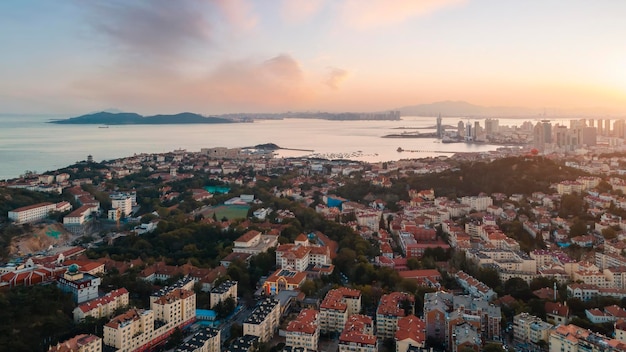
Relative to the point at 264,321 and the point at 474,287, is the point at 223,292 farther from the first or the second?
the point at 474,287

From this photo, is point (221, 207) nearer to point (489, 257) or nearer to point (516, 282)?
point (489, 257)

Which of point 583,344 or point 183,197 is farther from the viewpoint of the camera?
point 183,197

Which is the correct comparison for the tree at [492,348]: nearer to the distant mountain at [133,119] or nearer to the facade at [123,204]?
the facade at [123,204]

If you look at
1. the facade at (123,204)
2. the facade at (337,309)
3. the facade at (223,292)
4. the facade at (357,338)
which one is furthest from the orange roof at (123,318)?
the facade at (123,204)

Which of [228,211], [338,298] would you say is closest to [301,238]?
[338,298]

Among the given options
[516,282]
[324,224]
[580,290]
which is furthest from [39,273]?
[580,290]

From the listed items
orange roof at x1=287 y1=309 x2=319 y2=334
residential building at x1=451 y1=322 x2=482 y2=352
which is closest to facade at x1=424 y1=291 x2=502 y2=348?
residential building at x1=451 y1=322 x2=482 y2=352

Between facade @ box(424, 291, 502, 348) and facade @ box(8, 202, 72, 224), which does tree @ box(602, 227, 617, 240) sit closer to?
facade @ box(424, 291, 502, 348)

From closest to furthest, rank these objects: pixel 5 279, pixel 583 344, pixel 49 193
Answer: pixel 583 344, pixel 5 279, pixel 49 193
